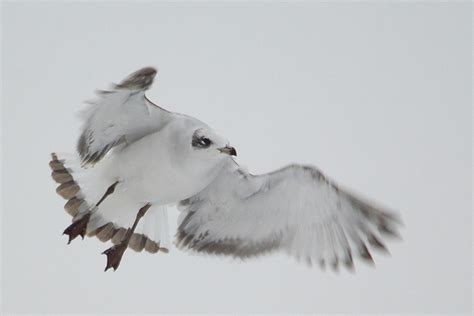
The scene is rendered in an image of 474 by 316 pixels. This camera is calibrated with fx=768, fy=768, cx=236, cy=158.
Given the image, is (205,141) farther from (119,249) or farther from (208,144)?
(119,249)

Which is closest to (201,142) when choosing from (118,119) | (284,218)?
(118,119)

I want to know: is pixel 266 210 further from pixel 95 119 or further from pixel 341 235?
pixel 95 119

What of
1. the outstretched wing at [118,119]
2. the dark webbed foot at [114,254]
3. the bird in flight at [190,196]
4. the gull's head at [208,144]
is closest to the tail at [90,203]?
the bird in flight at [190,196]

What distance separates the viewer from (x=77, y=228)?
4168 mm

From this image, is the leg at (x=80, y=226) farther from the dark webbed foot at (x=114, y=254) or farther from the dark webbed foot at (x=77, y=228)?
the dark webbed foot at (x=114, y=254)

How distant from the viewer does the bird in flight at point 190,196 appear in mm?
3844

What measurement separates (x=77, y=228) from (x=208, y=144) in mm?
942

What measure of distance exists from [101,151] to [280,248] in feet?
3.64

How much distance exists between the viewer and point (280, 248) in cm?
424

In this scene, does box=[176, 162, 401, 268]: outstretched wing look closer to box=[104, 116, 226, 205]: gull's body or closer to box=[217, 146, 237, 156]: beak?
box=[104, 116, 226, 205]: gull's body

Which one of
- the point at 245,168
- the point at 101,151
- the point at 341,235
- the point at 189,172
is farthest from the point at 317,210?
the point at 101,151

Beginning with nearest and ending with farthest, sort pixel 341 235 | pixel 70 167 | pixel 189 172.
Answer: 1. pixel 189 172
2. pixel 341 235
3. pixel 70 167

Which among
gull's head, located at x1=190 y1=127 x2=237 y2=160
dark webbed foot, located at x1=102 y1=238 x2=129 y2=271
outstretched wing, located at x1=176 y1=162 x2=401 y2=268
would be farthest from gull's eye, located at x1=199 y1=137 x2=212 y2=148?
dark webbed foot, located at x1=102 y1=238 x2=129 y2=271

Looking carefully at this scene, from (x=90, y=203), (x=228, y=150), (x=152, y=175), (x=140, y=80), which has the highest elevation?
(x=140, y=80)
